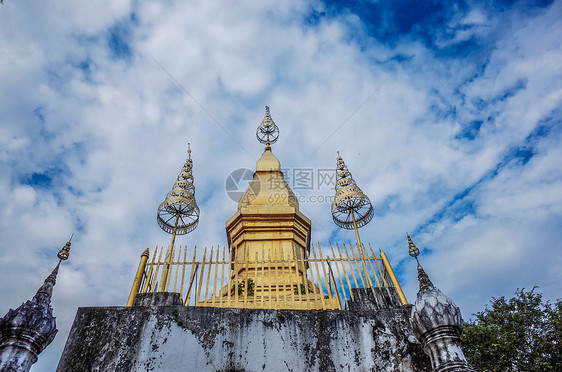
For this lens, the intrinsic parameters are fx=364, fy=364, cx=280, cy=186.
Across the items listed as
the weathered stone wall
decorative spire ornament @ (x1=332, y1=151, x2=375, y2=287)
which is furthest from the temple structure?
decorative spire ornament @ (x1=332, y1=151, x2=375, y2=287)

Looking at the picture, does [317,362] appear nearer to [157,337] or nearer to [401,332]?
[401,332]

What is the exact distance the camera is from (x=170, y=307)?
531 centimetres

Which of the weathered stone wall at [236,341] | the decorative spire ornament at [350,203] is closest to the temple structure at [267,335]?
the weathered stone wall at [236,341]

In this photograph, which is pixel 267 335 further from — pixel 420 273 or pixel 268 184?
pixel 268 184

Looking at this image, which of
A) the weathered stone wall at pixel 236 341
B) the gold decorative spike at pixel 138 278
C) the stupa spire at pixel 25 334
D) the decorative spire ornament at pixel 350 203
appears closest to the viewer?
the stupa spire at pixel 25 334

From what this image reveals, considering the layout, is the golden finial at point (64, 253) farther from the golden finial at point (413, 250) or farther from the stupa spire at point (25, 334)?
the golden finial at point (413, 250)

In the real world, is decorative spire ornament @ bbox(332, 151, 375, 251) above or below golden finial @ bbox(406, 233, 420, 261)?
above

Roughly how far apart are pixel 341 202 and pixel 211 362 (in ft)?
25.0

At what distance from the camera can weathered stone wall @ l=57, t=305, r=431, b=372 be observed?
4859mm

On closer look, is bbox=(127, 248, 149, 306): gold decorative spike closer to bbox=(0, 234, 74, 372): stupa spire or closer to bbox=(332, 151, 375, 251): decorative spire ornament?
bbox=(0, 234, 74, 372): stupa spire

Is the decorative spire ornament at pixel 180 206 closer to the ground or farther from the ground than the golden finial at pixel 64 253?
farther from the ground

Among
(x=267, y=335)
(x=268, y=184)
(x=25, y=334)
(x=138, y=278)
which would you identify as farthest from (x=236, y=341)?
(x=268, y=184)

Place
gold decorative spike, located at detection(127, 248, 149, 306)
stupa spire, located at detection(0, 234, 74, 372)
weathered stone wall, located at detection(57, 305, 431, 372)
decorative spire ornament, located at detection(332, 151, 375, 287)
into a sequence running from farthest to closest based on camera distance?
decorative spire ornament, located at detection(332, 151, 375, 287) < gold decorative spike, located at detection(127, 248, 149, 306) < weathered stone wall, located at detection(57, 305, 431, 372) < stupa spire, located at detection(0, 234, 74, 372)

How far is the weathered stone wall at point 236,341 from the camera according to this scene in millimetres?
4859
